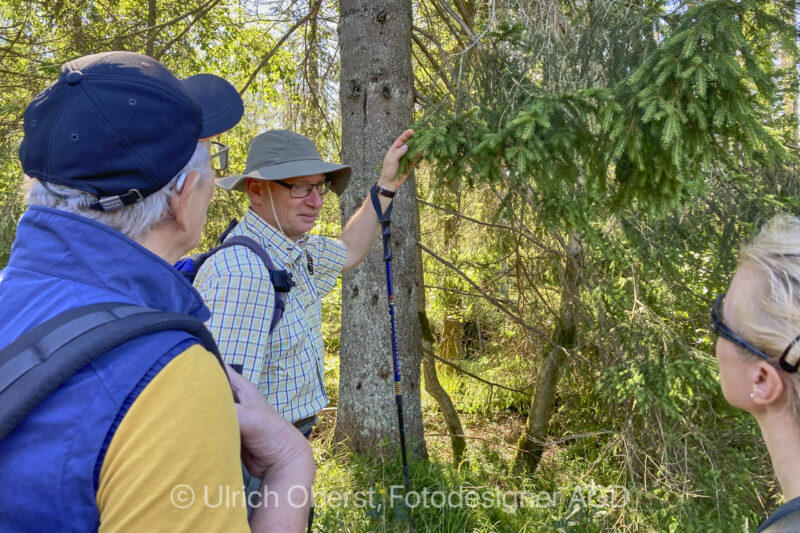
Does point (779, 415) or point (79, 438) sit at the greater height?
point (79, 438)

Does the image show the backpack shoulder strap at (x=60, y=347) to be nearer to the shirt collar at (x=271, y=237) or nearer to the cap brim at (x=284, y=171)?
the shirt collar at (x=271, y=237)

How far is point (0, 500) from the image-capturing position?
932 millimetres

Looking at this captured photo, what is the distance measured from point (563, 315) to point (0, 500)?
5.46 m

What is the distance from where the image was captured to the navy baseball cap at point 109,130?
114 centimetres

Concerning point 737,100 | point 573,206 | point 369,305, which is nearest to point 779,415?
point 737,100

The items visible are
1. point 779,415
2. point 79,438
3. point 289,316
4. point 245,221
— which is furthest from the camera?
point 245,221

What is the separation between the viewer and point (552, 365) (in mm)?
6168

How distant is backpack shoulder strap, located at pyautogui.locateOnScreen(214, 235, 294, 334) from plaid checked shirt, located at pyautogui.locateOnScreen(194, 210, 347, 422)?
0.10 feet

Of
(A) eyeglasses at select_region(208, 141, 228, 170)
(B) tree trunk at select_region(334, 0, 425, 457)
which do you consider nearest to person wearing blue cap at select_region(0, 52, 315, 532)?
(A) eyeglasses at select_region(208, 141, 228, 170)

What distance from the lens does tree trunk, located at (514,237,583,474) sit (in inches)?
218

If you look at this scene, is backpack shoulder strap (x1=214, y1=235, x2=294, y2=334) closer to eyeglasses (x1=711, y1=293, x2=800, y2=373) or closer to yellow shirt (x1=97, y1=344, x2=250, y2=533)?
yellow shirt (x1=97, y1=344, x2=250, y2=533)

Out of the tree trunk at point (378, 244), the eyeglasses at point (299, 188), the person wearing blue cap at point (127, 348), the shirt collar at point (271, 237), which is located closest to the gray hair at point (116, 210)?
the person wearing blue cap at point (127, 348)

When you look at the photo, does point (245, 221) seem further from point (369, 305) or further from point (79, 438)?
point (369, 305)

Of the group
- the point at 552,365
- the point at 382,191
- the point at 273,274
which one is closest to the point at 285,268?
the point at 273,274
